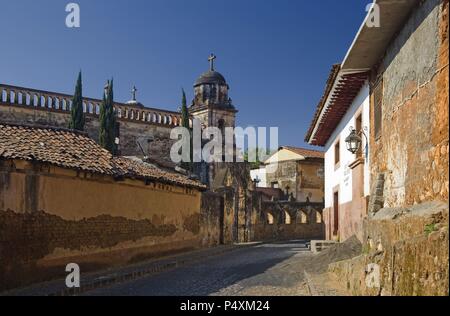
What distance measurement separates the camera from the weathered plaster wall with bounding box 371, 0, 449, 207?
24.1ft

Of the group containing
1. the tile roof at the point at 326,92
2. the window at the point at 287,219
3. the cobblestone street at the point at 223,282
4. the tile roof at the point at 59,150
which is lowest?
the cobblestone street at the point at 223,282

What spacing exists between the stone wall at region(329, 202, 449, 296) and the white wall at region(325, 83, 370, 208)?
501cm

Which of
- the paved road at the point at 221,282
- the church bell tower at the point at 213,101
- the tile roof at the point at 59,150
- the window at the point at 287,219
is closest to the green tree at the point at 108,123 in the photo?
the church bell tower at the point at 213,101

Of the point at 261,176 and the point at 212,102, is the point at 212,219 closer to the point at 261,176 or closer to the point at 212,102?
the point at 212,102

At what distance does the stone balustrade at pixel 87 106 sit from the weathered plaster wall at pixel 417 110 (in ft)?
81.1

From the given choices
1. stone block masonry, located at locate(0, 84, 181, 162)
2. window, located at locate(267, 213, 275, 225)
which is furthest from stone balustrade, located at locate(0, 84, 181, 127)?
window, located at locate(267, 213, 275, 225)

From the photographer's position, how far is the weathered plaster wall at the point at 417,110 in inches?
289

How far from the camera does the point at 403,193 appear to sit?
9547 mm

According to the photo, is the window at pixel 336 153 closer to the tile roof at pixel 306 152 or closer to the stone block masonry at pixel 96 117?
the stone block masonry at pixel 96 117

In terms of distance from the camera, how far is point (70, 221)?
13.0m

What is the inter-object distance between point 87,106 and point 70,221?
21.8m

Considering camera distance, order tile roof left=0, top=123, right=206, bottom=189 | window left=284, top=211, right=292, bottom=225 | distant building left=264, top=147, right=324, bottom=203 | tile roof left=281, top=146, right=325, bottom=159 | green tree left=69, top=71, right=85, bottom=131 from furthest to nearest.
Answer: tile roof left=281, top=146, right=325, bottom=159
distant building left=264, top=147, right=324, bottom=203
window left=284, top=211, right=292, bottom=225
green tree left=69, top=71, right=85, bottom=131
tile roof left=0, top=123, right=206, bottom=189

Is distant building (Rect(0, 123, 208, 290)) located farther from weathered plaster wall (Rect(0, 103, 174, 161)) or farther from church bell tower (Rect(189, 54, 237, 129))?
church bell tower (Rect(189, 54, 237, 129))
